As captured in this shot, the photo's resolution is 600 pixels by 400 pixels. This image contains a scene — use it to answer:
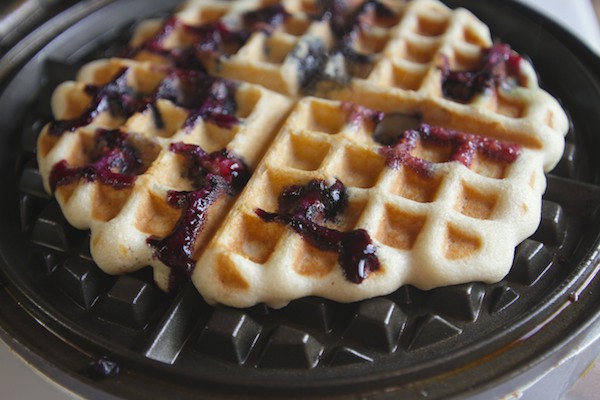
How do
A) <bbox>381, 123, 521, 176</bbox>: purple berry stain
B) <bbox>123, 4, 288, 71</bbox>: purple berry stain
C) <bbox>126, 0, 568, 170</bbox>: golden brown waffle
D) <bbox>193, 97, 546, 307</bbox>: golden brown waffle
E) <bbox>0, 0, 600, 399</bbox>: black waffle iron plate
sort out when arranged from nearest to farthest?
<bbox>0, 0, 600, 399</bbox>: black waffle iron plate, <bbox>193, 97, 546, 307</bbox>: golden brown waffle, <bbox>381, 123, 521, 176</bbox>: purple berry stain, <bbox>126, 0, 568, 170</bbox>: golden brown waffle, <bbox>123, 4, 288, 71</bbox>: purple berry stain

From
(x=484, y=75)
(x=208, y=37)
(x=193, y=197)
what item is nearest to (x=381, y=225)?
(x=193, y=197)

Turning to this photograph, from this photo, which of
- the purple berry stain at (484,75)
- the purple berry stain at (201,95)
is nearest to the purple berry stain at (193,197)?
the purple berry stain at (201,95)

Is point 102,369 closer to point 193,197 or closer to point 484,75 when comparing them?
point 193,197

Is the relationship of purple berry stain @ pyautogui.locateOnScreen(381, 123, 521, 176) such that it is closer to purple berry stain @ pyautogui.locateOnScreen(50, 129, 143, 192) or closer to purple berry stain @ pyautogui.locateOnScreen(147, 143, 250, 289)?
purple berry stain @ pyautogui.locateOnScreen(147, 143, 250, 289)

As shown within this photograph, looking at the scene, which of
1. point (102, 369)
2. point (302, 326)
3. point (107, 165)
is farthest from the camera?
point (107, 165)

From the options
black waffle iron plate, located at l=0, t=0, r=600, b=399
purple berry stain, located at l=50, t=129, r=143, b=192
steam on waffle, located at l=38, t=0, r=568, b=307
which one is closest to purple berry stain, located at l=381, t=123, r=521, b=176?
steam on waffle, located at l=38, t=0, r=568, b=307

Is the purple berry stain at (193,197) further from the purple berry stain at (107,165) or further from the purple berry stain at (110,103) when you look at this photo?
the purple berry stain at (110,103)

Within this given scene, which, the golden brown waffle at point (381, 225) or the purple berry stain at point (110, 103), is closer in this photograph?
the golden brown waffle at point (381, 225)

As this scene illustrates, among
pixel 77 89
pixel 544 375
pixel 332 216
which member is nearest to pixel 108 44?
pixel 77 89
